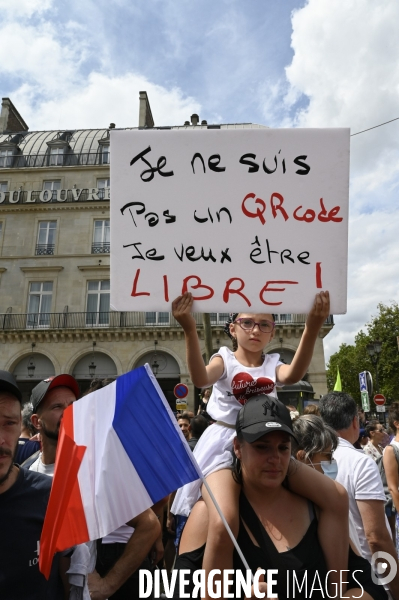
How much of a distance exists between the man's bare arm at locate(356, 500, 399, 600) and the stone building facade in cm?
2006

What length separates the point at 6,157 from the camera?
28.5m

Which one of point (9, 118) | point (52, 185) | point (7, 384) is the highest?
point (9, 118)

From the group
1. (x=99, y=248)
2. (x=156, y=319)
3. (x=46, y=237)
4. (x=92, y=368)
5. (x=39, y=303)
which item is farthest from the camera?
(x=46, y=237)

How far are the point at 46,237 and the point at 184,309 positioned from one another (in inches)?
1023

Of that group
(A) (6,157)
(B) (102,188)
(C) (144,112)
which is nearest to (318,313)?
(B) (102,188)

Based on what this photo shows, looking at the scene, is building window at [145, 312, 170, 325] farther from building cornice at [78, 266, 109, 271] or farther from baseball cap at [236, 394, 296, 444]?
baseball cap at [236, 394, 296, 444]

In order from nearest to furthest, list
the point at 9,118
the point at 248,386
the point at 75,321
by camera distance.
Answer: the point at 248,386 → the point at 75,321 → the point at 9,118

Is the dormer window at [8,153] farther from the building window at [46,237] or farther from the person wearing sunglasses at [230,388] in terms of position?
the person wearing sunglasses at [230,388]

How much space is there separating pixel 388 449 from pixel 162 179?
308 cm

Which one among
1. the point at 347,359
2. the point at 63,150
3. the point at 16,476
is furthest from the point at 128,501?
the point at 347,359

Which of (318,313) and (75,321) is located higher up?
(75,321)

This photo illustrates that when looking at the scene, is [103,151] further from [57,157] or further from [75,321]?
[75,321]

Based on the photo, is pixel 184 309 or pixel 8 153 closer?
pixel 184 309

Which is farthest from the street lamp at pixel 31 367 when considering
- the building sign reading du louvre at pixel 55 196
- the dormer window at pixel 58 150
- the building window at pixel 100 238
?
the dormer window at pixel 58 150
